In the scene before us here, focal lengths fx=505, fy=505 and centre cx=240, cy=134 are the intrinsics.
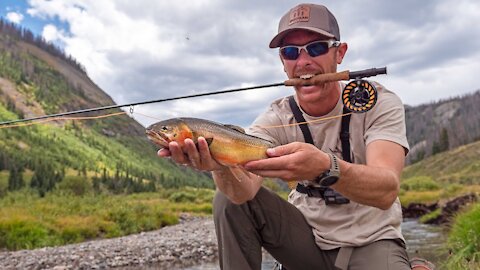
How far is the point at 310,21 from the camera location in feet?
11.7

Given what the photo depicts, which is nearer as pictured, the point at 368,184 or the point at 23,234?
the point at 368,184

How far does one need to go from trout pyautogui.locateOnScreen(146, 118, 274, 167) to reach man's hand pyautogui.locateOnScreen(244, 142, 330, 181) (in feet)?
0.42

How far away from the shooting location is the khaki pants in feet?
11.6

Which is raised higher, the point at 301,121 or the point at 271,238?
the point at 301,121

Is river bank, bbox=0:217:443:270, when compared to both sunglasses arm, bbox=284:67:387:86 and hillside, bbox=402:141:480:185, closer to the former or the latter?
sunglasses arm, bbox=284:67:387:86

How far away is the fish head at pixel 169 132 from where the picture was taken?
2770mm

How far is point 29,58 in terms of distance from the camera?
479ft

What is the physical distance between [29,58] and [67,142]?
58.8 metres

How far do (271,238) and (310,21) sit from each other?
5.21 ft

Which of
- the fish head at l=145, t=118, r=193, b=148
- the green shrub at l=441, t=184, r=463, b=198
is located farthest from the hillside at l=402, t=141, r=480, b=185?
the fish head at l=145, t=118, r=193, b=148

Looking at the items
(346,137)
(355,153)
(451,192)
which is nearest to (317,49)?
(346,137)

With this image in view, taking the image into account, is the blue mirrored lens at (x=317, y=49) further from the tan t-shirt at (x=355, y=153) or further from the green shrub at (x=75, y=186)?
the green shrub at (x=75, y=186)

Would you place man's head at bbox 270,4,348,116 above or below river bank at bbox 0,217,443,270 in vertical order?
above

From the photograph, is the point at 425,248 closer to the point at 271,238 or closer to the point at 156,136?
the point at 271,238
